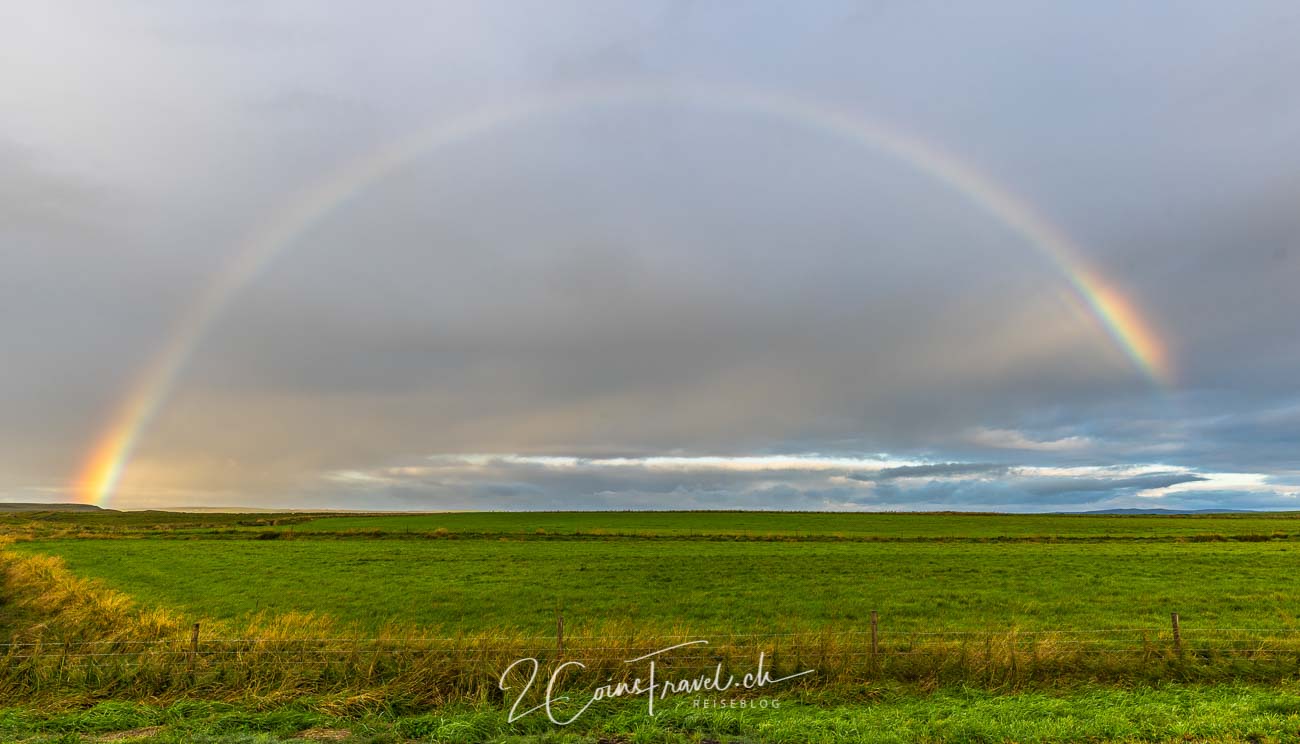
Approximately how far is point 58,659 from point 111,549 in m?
67.9

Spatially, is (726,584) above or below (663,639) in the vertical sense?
below

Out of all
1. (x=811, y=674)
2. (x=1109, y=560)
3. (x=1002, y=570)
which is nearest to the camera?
(x=811, y=674)

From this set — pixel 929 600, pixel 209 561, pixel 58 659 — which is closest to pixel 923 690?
pixel 58 659

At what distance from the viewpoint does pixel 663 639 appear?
15906mm

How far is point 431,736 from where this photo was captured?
35.5ft

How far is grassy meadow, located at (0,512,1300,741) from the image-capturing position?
37.7 feet

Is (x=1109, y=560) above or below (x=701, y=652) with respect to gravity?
below

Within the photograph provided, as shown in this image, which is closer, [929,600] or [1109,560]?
[929,600]

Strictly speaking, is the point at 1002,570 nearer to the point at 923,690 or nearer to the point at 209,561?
the point at 923,690

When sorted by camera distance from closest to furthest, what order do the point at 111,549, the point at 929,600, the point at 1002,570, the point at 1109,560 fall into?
1. the point at 929,600
2. the point at 1002,570
3. the point at 1109,560
4. the point at 111,549

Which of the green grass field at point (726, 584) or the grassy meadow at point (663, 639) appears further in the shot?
the green grass field at point (726, 584)

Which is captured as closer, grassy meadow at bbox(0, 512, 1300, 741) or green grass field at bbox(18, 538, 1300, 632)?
grassy meadow at bbox(0, 512, 1300, 741)

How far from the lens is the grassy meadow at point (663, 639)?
11.5 m

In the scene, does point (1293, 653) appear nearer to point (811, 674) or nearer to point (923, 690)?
point (923, 690)
